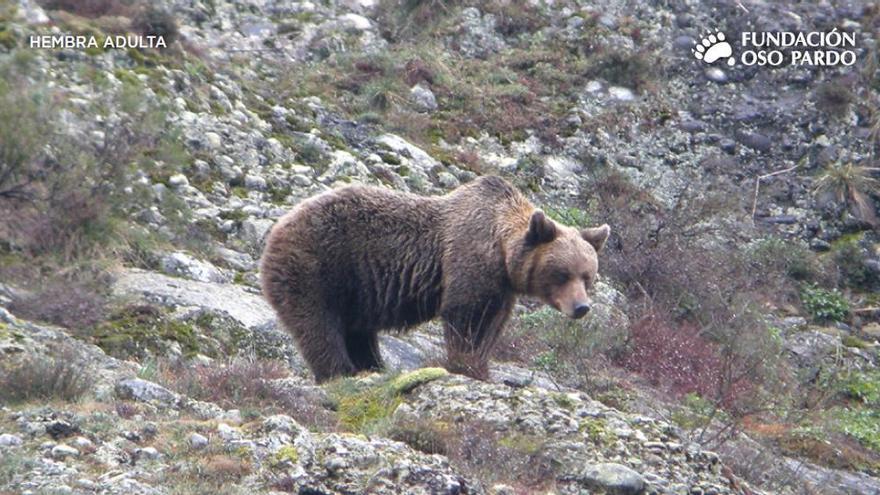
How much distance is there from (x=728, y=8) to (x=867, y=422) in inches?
358

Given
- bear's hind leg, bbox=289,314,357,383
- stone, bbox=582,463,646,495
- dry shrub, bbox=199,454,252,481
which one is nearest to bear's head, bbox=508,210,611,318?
bear's hind leg, bbox=289,314,357,383

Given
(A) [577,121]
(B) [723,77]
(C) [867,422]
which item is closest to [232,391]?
(C) [867,422]

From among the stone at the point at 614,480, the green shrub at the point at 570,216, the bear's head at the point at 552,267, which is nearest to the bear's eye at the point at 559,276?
the bear's head at the point at 552,267

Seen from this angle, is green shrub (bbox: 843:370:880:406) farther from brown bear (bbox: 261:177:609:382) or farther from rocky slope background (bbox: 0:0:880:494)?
brown bear (bbox: 261:177:609:382)

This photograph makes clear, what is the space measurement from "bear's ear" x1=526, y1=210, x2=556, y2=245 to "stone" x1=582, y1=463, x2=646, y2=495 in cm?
307

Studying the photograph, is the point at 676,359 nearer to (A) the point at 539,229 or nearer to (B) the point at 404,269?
(A) the point at 539,229

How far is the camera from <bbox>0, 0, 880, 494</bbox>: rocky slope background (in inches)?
293

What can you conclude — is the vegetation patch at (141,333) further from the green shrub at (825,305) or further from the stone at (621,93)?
the stone at (621,93)

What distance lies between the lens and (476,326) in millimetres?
10148

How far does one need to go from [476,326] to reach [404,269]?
2.20ft

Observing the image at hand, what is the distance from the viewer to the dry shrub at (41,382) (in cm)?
754

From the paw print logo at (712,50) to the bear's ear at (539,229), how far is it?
10.7 metres

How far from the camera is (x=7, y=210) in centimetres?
1238

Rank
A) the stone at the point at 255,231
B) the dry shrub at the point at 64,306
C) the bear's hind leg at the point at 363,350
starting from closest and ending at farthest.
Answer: the bear's hind leg at the point at 363,350
the dry shrub at the point at 64,306
the stone at the point at 255,231
